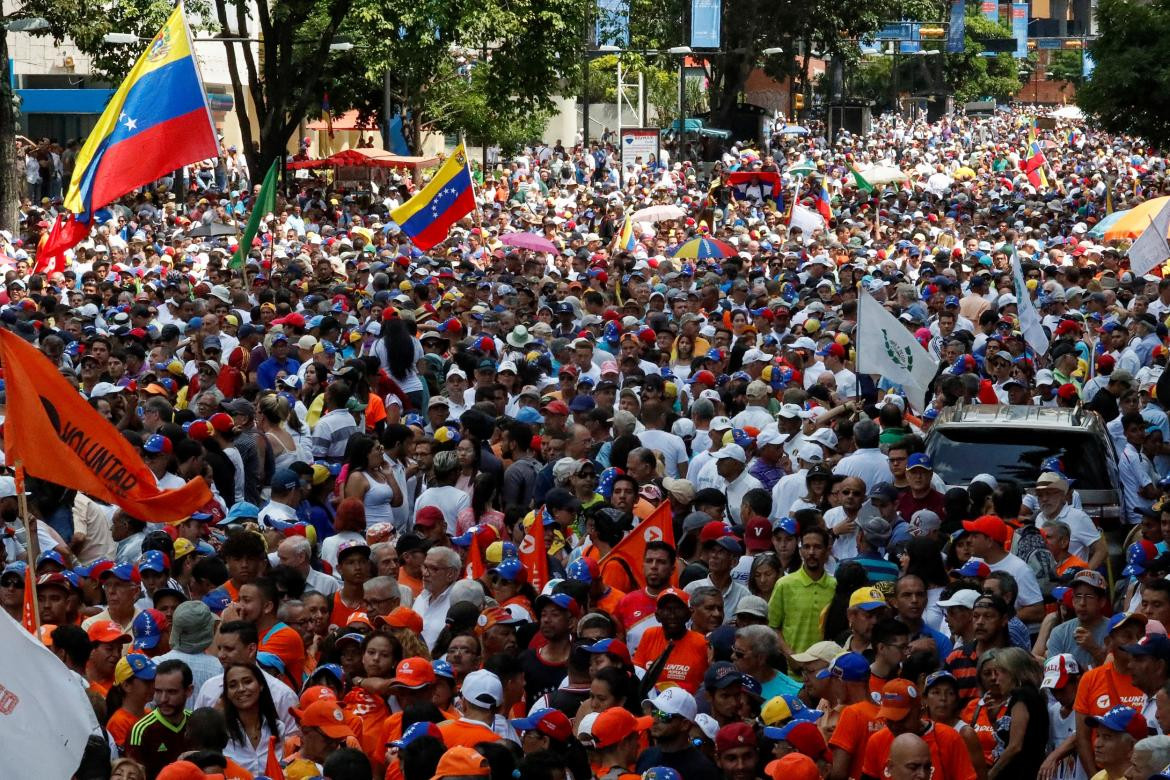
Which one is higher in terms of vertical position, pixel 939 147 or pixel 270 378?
pixel 270 378

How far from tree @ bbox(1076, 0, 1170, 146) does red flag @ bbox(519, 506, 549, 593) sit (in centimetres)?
2606

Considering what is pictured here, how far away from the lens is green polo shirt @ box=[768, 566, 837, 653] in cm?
938

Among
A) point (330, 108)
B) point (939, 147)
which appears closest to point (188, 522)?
point (330, 108)

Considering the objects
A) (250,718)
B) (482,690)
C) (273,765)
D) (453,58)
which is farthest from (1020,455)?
(453,58)

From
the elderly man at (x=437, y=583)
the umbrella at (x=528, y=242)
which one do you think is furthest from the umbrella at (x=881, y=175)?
the elderly man at (x=437, y=583)

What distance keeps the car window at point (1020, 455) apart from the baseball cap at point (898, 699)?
4428 millimetres

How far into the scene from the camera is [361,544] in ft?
32.2

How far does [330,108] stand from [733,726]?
45.5 metres

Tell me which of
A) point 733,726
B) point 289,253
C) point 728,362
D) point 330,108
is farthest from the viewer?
point 330,108

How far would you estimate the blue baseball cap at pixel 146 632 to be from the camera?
27.4 ft

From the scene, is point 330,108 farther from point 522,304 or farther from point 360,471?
point 360,471

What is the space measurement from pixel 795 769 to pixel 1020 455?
5.26 m

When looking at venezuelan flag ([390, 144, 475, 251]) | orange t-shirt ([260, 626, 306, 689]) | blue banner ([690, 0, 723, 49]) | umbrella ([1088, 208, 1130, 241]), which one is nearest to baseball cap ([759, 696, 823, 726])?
orange t-shirt ([260, 626, 306, 689])

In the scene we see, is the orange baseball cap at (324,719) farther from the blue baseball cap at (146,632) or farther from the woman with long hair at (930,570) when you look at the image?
the woman with long hair at (930,570)
